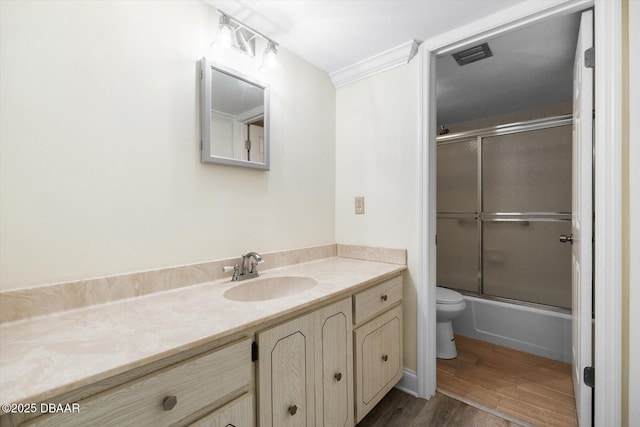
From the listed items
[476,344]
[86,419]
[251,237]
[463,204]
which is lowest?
[476,344]

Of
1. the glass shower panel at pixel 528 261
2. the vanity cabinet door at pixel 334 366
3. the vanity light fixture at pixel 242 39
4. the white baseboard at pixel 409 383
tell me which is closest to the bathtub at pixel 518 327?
the glass shower panel at pixel 528 261

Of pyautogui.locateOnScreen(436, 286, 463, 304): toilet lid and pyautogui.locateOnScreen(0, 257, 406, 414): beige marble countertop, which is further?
pyautogui.locateOnScreen(436, 286, 463, 304): toilet lid

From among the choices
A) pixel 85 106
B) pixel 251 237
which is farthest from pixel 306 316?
pixel 85 106

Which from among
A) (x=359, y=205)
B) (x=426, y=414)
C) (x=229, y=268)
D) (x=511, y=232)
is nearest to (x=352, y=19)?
(x=359, y=205)

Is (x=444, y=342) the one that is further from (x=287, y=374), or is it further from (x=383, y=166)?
(x=287, y=374)

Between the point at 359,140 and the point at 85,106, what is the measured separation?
1.46 metres

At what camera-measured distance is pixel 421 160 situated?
5.50 ft

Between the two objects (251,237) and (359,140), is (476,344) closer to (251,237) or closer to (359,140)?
(359,140)

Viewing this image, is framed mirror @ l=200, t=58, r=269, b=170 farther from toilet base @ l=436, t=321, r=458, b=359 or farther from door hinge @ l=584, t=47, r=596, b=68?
toilet base @ l=436, t=321, r=458, b=359

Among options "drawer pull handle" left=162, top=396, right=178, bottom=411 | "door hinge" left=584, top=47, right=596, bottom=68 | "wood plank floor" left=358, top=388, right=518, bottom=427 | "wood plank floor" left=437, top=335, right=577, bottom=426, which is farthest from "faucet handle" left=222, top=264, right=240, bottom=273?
"door hinge" left=584, top=47, right=596, bottom=68

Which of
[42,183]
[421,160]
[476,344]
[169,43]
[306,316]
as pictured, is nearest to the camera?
[42,183]

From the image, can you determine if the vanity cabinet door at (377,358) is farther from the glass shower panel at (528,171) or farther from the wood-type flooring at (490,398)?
the glass shower panel at (528,171)

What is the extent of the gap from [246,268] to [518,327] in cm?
222

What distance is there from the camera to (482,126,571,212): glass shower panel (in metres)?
2.44
